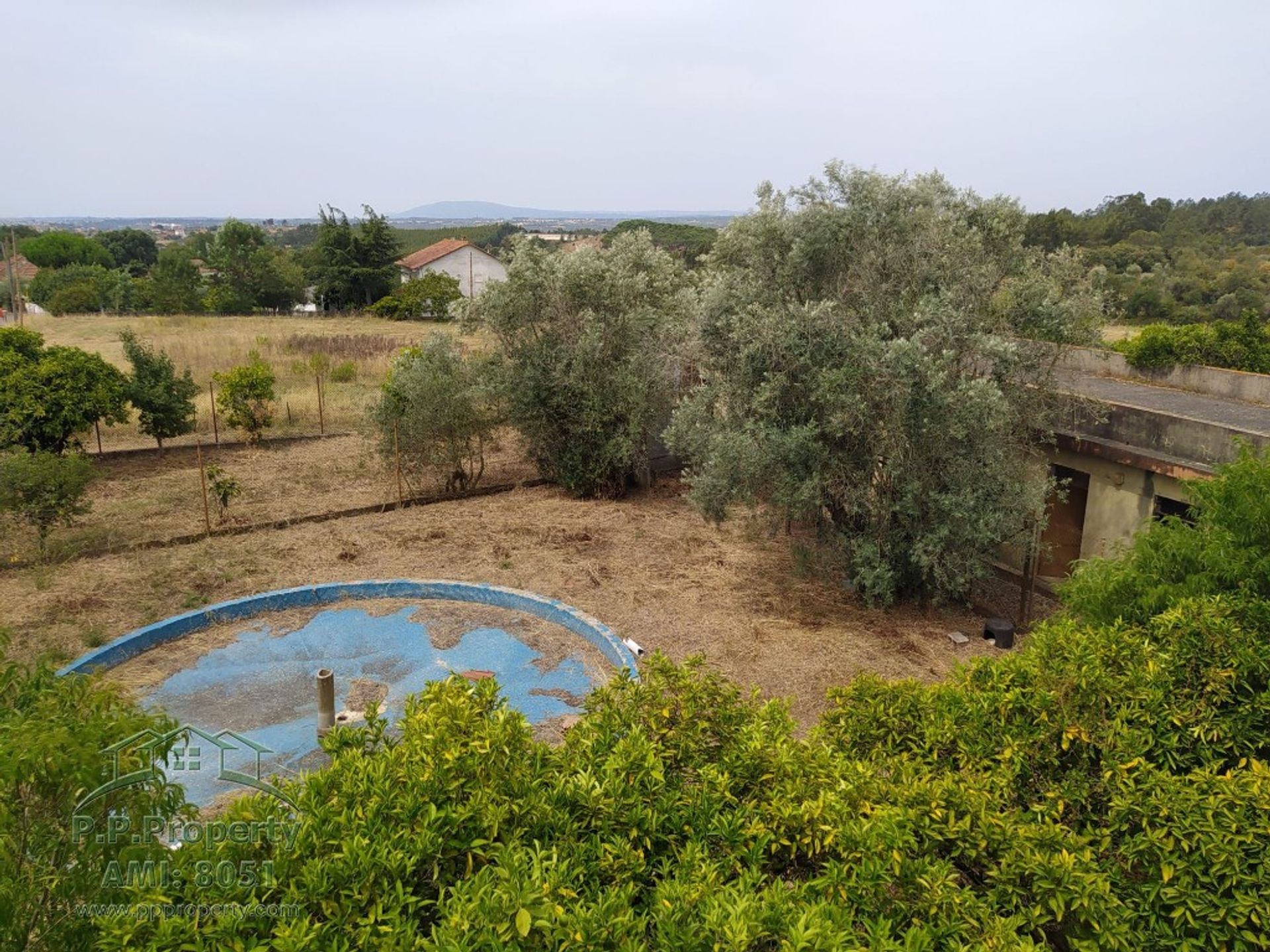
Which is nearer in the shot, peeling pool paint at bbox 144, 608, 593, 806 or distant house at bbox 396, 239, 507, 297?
peeling pool paint at bbox 144, 608, 593, 806

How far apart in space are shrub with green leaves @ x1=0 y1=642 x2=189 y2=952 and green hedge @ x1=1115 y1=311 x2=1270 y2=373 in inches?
710

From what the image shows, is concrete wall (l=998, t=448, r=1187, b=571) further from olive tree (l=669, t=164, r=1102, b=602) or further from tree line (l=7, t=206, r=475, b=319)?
tree line (l=7, t=206, r=475, b=319)

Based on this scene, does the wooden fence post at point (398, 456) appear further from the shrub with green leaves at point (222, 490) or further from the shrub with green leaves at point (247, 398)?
the shrub with green leaves at point (247, 398)

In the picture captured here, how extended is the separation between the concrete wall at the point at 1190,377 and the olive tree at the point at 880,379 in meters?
3.42

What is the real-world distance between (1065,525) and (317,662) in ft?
32.6

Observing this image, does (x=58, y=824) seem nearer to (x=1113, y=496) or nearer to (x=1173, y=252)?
(x=1113, y=496)

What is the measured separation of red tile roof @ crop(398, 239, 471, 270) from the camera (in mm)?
50812

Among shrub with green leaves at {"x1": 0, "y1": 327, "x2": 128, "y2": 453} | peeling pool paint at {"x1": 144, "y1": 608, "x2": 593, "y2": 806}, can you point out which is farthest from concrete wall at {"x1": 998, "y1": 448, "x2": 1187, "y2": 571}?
shrub with green leaves at {"x1": 0, "y1": 327, "x2": 128, "y2": 453}

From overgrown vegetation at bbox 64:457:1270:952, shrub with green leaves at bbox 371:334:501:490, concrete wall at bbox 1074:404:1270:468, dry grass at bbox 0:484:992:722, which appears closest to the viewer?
overgrown vegetation at bbox 64:457:1270:952

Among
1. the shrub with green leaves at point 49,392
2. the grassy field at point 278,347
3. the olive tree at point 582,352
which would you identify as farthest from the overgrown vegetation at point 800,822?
the shrub with green leaves at point 49,392

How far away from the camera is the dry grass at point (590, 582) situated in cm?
865

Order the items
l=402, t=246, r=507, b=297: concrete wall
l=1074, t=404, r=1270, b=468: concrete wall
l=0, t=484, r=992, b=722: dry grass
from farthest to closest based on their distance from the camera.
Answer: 1. l=402, t=246, r=507, b=297: concrete wall
2. l=1074, t=404, r=1270, b=468: concrete wall
3. l=0, t=484, r=992, b=722: dry grass

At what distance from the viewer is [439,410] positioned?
13.5 meters

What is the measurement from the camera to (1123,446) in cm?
1061
